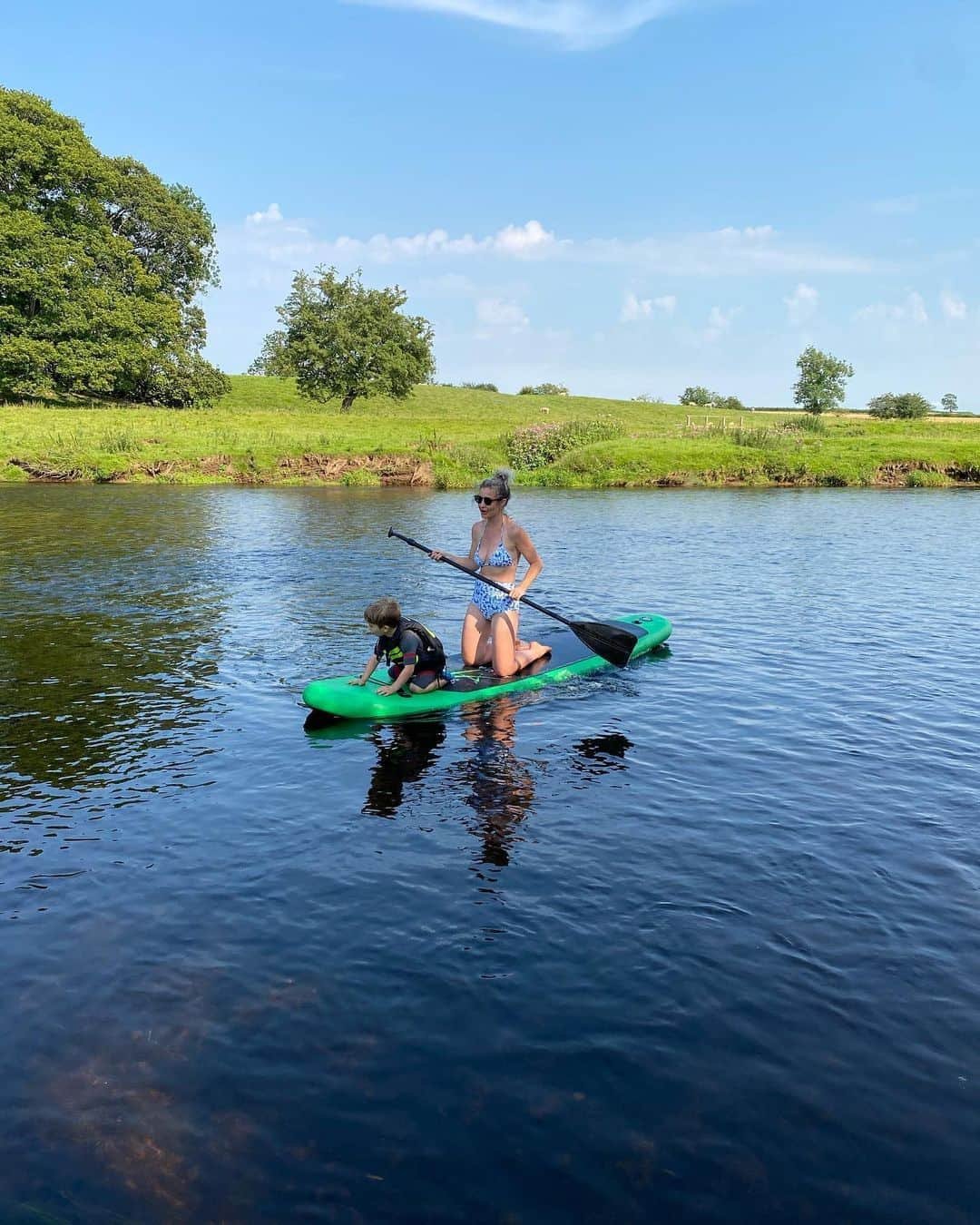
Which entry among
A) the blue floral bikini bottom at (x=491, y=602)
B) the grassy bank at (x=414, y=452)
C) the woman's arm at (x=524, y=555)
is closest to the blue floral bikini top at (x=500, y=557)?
the woman's arm at (x=524, y=555)

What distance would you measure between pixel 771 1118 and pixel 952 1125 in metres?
0.91

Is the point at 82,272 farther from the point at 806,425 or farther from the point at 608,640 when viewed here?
the point at 608,640

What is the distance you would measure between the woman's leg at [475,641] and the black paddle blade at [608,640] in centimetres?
135

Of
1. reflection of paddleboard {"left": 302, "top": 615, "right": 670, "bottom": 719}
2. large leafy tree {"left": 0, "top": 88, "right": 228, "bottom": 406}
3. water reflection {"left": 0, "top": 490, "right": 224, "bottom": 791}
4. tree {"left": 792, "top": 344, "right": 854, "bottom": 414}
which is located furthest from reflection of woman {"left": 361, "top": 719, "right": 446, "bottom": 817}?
tree {"left": 792, "top": 344, "right": 854, "bottom": 414}

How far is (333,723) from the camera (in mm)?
11305

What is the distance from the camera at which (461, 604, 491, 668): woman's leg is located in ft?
41.9

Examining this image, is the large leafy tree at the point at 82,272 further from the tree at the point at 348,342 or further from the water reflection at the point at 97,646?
the water reflection at the point at 97,646

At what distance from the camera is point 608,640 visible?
13.5 m

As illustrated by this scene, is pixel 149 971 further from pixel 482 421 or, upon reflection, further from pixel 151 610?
pixel 482 421

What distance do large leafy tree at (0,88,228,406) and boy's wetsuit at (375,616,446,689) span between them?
5464 cm

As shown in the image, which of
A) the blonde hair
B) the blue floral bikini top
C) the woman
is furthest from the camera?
the blue floral bikini top

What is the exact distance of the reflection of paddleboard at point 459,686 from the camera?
1114cm

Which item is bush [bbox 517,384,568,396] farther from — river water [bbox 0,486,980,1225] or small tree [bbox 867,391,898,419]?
river water [bbox 0,486,980,1225]

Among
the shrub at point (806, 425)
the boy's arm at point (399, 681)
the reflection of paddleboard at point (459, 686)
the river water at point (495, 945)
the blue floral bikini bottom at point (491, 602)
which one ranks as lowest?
the river water at point (495, 945)
